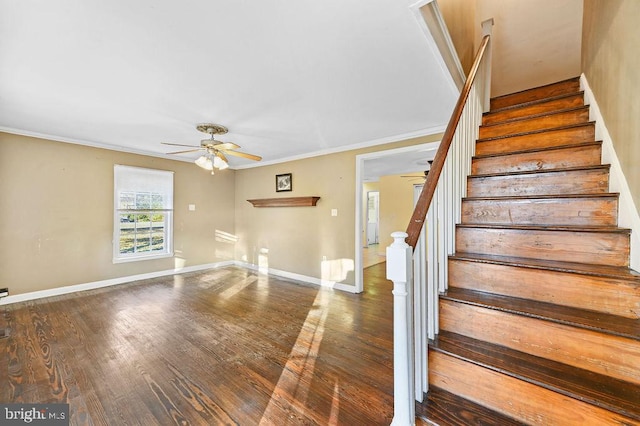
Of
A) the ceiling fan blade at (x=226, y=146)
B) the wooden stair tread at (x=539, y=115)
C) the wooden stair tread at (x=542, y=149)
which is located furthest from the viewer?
the ceiling fan blade at (x=226, y=146)

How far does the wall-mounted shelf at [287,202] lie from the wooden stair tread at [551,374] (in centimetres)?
330

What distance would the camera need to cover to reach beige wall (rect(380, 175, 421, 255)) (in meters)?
7.23

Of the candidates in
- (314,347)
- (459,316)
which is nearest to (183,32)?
(459,316)

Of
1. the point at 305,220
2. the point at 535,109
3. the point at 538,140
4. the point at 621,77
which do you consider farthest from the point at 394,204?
the point at 621,77

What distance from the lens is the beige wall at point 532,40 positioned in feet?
10.6

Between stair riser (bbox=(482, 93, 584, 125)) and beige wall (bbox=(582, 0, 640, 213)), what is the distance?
179mm

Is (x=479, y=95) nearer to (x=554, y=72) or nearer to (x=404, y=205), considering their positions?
(x=554, y=72)

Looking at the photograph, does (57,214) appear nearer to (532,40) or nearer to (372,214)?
(532,40)

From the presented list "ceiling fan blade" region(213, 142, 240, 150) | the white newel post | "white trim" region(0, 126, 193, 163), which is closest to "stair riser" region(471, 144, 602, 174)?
the white newel post

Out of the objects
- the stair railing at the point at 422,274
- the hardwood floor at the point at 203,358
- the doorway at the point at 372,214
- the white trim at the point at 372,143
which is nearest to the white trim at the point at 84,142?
the white trim at the point at 372,143

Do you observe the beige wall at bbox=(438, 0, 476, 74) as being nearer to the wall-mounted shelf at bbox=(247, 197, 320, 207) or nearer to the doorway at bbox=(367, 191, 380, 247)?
the wall-mounted shelf at bbox=(247, 197, 320, 207)

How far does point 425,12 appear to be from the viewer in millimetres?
1468

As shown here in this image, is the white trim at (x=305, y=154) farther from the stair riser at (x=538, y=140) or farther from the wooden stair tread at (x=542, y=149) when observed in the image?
the wooden stair tread at (x=542, y=149)

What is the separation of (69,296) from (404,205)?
7.06 m
